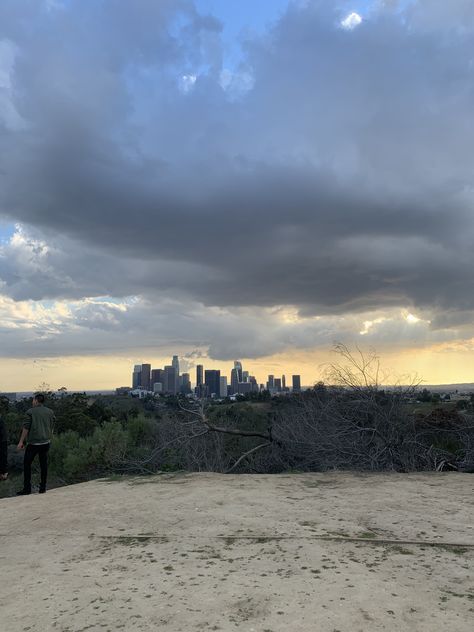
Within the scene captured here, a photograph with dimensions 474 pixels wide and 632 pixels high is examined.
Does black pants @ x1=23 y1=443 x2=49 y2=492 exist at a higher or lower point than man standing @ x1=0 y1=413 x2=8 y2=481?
lower

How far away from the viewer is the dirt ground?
9.87ft

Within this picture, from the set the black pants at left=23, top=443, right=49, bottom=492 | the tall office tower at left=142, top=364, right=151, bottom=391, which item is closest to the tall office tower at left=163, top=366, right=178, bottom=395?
the tall office tower at left=142, top=364, right=151, bottom=391

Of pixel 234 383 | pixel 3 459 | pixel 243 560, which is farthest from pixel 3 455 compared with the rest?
pixel 234 383

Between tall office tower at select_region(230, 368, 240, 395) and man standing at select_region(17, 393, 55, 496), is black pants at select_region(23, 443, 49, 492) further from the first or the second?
tall office tower at select_region(230, 368, 240, 395)

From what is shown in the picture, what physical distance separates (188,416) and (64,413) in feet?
63.8

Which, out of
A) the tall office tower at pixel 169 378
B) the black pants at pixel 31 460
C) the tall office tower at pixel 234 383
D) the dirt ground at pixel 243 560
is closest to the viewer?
the dirt ground at pixel 243 560

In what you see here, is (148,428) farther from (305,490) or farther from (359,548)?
(359,548)

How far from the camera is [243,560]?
13.3ft

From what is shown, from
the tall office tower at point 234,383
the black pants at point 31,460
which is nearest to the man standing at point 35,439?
the black pants at point 31,460

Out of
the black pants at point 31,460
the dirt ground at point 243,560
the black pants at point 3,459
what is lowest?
the dirt ground at point 243,560

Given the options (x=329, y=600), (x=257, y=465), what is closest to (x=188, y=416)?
(x=257, y=465)

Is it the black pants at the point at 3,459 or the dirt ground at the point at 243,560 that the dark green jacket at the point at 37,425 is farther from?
the black pants at the point at 3,459

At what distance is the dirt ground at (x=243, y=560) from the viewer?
301 cm

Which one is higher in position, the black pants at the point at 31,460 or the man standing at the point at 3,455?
the man standing at the point at 3,455
